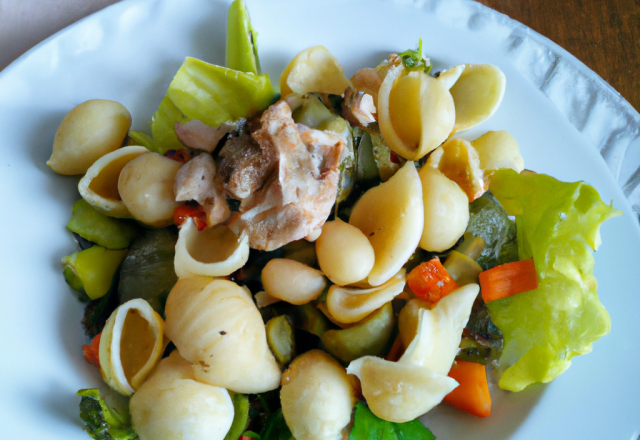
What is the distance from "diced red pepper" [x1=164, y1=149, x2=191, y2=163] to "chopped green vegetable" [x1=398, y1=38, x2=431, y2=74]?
1.26ft

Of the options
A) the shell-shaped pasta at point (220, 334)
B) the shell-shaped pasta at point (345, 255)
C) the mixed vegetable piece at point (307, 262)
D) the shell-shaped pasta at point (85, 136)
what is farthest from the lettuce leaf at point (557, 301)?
the shell-shaped pasta at point (85, 136)

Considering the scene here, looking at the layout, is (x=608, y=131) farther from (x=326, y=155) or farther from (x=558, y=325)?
(x=326, y=155)

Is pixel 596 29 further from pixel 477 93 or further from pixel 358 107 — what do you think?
pixel 358 107

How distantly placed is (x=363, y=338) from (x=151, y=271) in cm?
32

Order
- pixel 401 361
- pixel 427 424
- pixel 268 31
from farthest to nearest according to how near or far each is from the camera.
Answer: pixel 268 31 < pixel 427 424 < pixel 401 361

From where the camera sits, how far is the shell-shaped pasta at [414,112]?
0.68 metres

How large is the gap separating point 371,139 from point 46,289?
528 millimetres

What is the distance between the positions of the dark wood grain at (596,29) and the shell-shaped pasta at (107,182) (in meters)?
0.87

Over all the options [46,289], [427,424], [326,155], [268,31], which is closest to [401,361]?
[427,424]

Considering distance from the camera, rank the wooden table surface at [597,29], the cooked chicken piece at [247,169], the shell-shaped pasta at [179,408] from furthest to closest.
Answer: the wooden table surface at [597,29]
the cooked chicken piece at [247,169]
the shell-shaped pasta at [179,408]

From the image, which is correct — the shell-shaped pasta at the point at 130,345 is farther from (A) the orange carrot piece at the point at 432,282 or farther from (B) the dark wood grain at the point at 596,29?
(B) the dark wood grain at the point at 596,29

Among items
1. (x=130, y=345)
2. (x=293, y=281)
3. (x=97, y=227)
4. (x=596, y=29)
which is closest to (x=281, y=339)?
(x=293, y=281)

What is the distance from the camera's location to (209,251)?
0.67m

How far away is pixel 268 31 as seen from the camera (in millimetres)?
840
